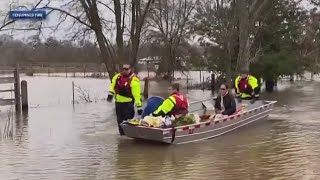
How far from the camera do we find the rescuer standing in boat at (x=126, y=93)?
43.5 feet

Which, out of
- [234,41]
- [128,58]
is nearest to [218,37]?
[234,41]

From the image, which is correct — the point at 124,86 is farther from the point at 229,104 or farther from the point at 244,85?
the point at 244,85

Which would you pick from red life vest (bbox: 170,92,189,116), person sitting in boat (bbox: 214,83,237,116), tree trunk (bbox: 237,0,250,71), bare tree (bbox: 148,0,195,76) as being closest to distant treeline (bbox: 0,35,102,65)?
bare tree (bbox: 148,0,195,76)

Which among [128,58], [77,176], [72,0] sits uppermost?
[72,0]

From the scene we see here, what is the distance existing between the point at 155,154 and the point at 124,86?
2.48m

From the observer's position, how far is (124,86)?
525 inches

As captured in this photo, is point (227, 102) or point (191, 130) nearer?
point (191, 130)

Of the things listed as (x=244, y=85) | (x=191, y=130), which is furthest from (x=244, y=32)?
(x=191, y=130)

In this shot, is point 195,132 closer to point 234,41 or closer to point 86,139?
point 86,139

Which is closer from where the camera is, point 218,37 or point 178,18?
point 218,37

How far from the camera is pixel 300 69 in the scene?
37375mm

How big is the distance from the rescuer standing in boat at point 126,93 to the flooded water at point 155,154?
2.25 feet

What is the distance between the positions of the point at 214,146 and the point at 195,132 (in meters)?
0.63

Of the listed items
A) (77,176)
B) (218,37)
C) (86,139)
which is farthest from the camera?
(218,37)
